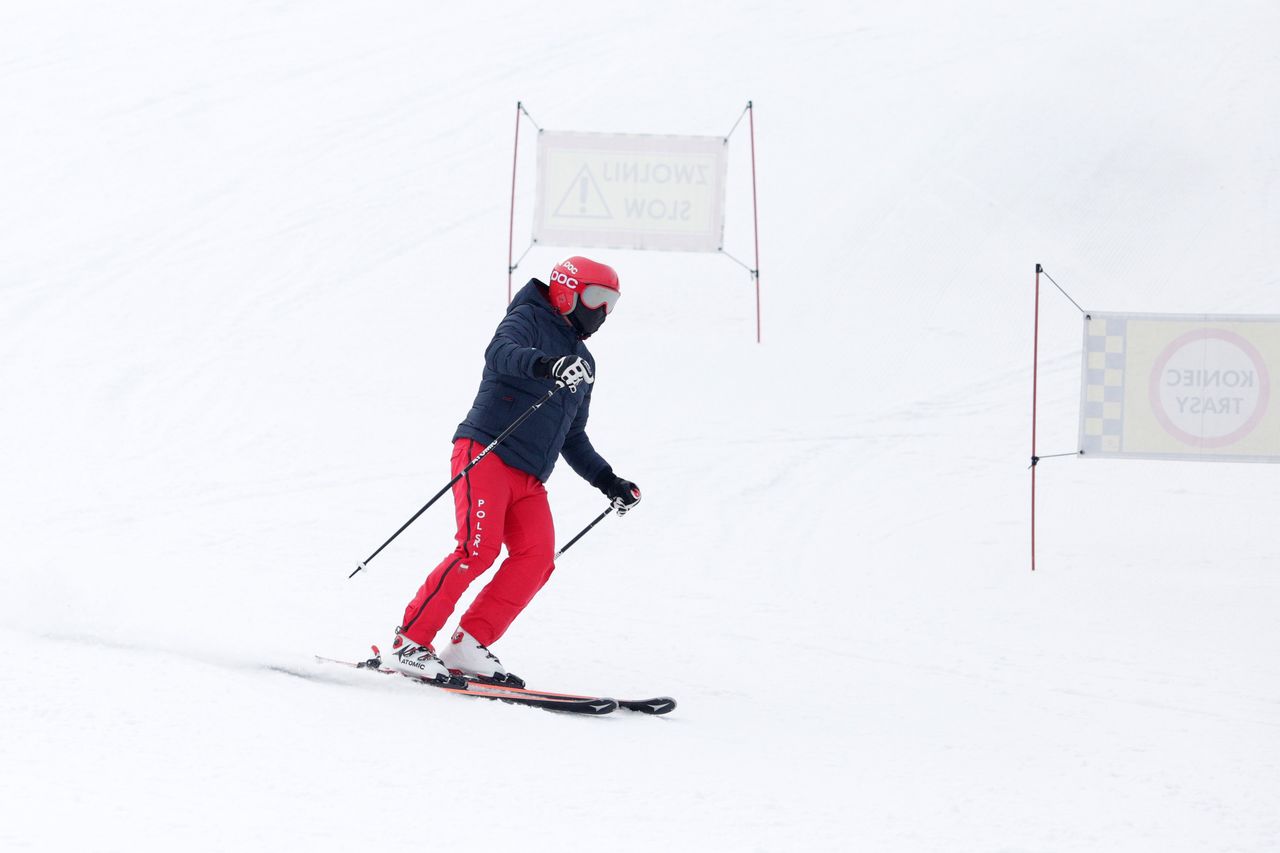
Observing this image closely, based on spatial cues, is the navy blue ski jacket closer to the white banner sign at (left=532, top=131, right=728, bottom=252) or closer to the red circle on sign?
the red circle on sign

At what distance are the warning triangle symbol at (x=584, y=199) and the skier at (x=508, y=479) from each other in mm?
5940

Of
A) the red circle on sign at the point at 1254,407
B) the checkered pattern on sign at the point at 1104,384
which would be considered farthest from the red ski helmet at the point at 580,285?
the red circle on sign at the point at 1254,407

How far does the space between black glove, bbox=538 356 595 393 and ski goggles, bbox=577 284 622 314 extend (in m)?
0.42

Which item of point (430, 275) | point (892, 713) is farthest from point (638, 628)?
point (430, 275)

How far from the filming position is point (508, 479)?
4309 mm

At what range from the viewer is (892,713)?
447 centimetres

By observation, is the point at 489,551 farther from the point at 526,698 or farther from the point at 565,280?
the point at 565,280

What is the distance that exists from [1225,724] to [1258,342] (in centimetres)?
304

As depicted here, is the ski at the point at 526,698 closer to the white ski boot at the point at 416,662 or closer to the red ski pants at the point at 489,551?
the white ski boot at the point at 416,662

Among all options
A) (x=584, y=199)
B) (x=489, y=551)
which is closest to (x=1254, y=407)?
(x=489, y=551)

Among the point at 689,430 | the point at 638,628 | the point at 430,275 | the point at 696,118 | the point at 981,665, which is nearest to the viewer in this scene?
the point at 981,665

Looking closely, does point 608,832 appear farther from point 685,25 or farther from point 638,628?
point 685,25

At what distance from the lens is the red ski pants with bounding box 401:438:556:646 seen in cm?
424

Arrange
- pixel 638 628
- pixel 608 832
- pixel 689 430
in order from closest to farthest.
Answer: pixel 608 832
pixel 638 628
pixel 689 430
